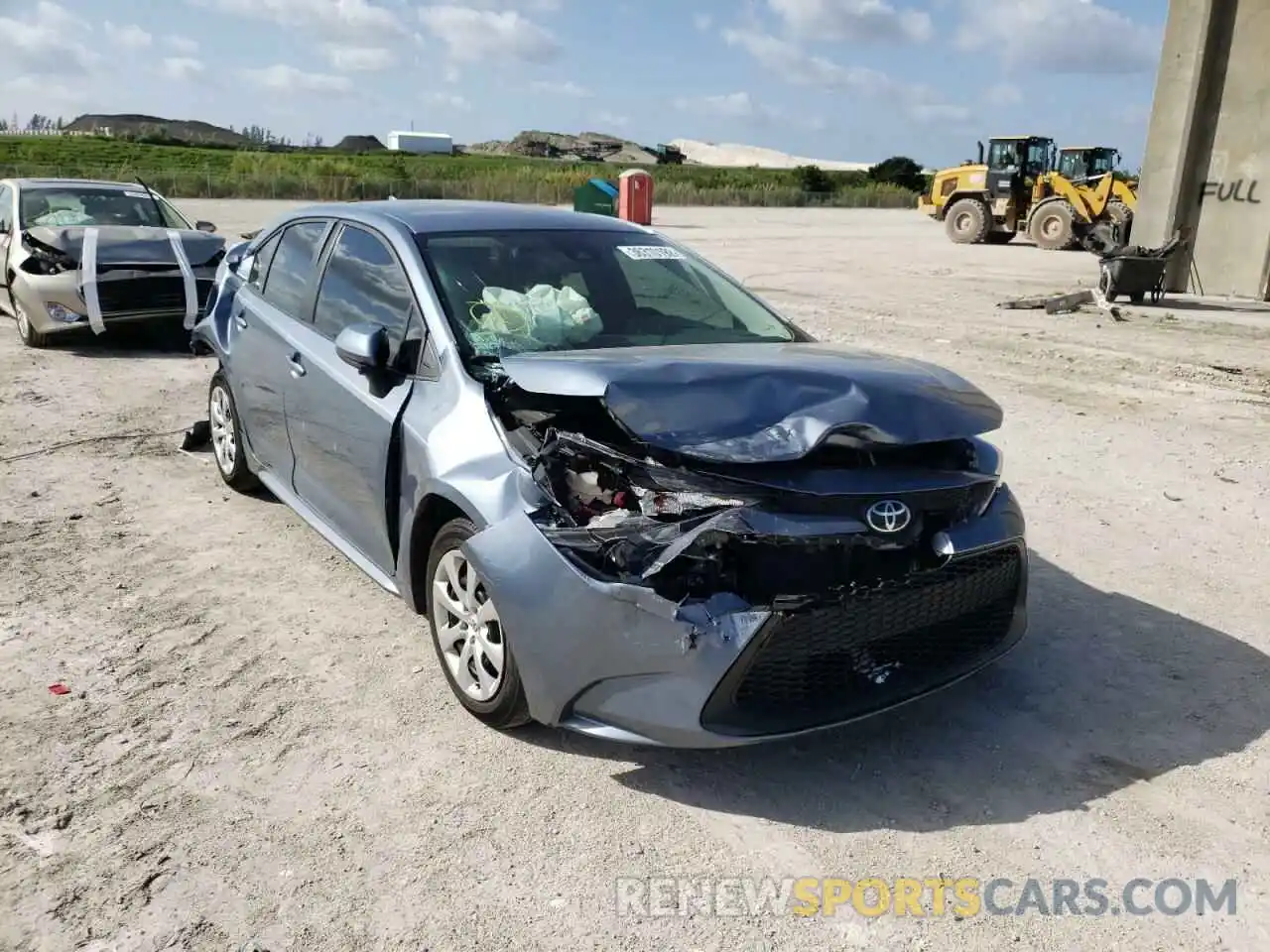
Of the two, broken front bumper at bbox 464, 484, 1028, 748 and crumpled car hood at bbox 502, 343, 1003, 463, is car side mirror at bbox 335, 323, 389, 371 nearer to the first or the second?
crumpled car hood at bbox 502, 343, 1003, 463

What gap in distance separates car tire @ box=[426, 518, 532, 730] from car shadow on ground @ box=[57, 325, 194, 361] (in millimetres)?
7531

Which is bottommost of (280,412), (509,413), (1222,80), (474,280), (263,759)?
(263,759)

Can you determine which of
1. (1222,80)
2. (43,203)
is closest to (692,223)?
(1222,80)

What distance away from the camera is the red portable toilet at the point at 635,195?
101 ft

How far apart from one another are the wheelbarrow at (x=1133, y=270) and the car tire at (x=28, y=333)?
13.6m

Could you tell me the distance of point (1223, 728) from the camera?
370cm

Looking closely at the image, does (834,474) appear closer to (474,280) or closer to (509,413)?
(509,413)

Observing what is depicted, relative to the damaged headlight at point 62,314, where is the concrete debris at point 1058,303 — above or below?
above

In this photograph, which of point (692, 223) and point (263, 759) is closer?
point (263, 759)

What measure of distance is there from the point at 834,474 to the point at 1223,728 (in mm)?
1753

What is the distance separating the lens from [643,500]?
3301 mm

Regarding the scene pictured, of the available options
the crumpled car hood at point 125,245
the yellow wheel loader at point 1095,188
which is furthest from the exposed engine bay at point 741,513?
the yellow wheel loader at point 1095,188

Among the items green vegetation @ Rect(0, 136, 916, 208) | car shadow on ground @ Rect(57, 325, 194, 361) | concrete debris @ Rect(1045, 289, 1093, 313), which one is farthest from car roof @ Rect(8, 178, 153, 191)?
green vegetation @ Rect(0, 136, 916, 208)

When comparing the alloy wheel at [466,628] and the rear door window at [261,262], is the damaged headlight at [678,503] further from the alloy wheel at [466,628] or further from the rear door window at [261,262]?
the rear door window at [261,262]
